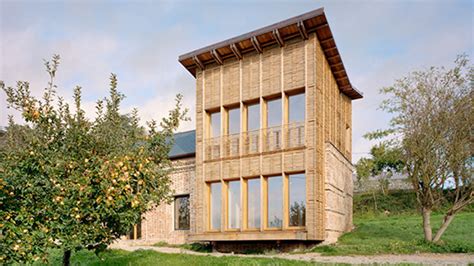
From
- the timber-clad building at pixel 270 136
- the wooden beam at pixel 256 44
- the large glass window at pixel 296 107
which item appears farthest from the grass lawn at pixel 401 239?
the wooden beam at pixel 256 44

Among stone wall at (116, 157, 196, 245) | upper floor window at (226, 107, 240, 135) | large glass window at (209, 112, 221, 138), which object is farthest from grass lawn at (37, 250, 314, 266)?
upper floor window at (226, 107, 240, 135)

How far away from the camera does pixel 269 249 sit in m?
17.0

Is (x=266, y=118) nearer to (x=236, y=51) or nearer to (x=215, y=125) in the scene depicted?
(x=215, y=125)

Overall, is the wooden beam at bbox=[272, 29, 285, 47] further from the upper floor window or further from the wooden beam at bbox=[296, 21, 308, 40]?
the upper floor window

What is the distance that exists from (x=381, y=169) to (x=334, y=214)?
Answer: 12.0 metres

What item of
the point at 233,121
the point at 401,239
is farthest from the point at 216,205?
the point at 401,239

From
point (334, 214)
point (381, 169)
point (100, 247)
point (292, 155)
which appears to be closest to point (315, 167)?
point (292, 155)

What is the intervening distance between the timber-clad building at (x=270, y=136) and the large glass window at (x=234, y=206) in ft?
0.11

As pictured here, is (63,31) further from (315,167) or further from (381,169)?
(381,169)

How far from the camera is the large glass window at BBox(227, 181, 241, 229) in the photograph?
58.4ft

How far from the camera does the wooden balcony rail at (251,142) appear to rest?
57.7 ft

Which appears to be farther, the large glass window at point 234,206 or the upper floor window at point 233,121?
the upper floor window at point 233,121

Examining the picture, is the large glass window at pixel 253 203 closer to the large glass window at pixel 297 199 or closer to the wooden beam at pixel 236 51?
the large glass window at pixel 297 199

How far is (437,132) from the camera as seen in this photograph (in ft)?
54.1
